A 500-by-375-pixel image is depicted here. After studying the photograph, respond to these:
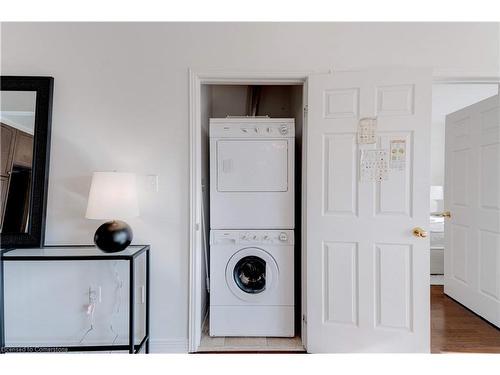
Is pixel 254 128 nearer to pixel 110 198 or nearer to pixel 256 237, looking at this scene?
pixel 256 237

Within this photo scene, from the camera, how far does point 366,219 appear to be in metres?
1.92

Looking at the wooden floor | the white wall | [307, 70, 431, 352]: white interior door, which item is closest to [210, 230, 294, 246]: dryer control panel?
[307, 70, 431, 352]: white interior door

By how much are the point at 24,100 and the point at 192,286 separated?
1.78 meters

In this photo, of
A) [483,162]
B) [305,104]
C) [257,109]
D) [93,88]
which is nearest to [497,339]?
[483,162]

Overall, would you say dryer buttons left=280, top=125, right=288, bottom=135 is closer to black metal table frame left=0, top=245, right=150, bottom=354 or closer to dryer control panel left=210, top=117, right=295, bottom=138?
dryer control panel left=210, top=117, right=295, bottom=138

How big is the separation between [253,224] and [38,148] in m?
1.65

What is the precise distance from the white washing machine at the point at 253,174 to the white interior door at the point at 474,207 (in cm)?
176

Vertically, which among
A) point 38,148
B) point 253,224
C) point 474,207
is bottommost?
point 253,224

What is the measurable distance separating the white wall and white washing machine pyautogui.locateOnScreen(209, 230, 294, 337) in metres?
0.42

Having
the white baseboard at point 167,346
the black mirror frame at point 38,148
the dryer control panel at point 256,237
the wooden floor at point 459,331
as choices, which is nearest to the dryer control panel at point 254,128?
the dryer control panel at point 256,237

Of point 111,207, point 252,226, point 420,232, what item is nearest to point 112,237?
point 111,207

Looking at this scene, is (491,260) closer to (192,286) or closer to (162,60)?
(192,286)

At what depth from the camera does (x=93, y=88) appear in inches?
78.2

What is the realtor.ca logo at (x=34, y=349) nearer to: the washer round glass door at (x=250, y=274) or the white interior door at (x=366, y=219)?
the washer round glass door at (x=250, y=274)
